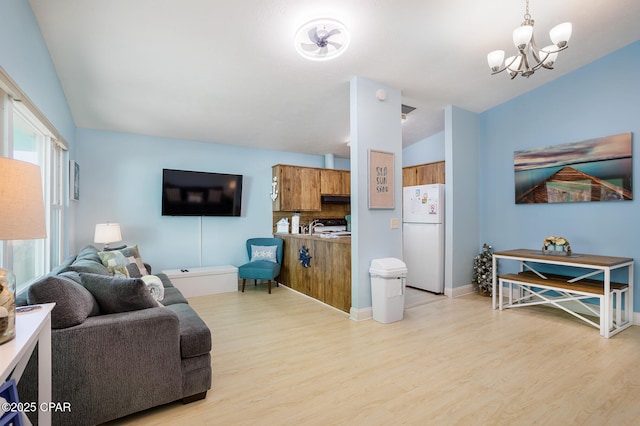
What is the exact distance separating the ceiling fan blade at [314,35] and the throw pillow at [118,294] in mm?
2437

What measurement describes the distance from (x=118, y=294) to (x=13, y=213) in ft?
3.08

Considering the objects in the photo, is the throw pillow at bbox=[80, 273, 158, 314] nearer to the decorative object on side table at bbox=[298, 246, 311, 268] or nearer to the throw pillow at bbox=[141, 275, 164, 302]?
the throw pillow at bbox=[141, 275, 164, 302]

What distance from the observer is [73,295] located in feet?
5.59

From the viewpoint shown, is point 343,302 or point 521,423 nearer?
point 521,423

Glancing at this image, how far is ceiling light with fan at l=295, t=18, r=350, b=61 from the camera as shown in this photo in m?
2.57

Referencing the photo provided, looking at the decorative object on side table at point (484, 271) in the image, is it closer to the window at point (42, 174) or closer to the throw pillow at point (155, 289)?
the throw pillow at point (155, 289)

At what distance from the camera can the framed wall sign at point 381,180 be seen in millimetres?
3604

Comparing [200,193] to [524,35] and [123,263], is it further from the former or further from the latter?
[524,35]

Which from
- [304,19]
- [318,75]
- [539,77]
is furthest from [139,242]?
[539,77]

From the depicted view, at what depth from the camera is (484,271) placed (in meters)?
4.52

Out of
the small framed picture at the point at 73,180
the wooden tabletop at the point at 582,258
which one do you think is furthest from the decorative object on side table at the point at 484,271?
the small framed picture at the point at 73,180

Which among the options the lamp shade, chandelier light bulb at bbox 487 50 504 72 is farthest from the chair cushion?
chandelier light bulb at bbox 487 50 504 72

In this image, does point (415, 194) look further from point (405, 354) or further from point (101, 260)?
point (101, 260)

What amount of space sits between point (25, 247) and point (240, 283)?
313 cm
